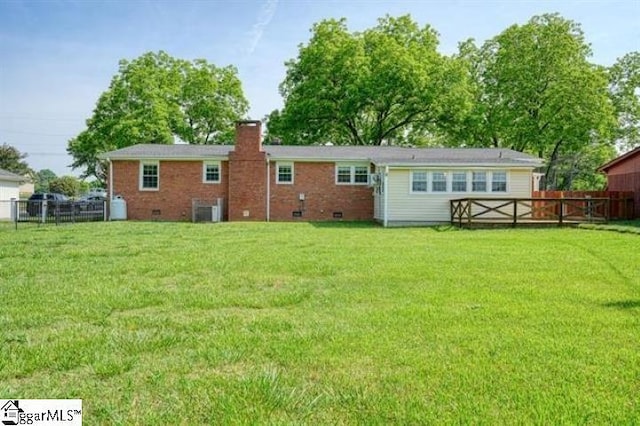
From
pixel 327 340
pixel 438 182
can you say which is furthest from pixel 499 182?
pixel 327 340

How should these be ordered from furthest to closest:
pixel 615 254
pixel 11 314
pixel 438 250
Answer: pixel 438 250
pixel 615 254
pixel 11 314

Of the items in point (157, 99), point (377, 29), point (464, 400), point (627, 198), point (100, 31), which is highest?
point (377, 29)

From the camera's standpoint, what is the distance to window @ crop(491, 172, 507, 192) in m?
19.2

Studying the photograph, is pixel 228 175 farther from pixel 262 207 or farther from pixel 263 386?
pixel 263 386

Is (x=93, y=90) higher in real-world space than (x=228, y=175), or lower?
higher

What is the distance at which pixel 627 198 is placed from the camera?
21188mm

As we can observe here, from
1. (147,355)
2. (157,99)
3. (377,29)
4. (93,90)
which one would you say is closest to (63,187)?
(93,90)

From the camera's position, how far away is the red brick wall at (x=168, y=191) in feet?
73.6

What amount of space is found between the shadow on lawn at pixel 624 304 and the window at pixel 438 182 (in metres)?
14.0

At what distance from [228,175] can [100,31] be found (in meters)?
8.73

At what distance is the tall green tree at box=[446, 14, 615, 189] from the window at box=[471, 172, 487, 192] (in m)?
14.9

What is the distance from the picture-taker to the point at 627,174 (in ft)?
75.0

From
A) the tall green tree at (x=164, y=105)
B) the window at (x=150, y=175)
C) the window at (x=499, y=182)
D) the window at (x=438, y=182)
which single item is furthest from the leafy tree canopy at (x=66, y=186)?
the window at (x=499, y=182)

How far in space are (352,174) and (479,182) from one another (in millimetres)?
5979
